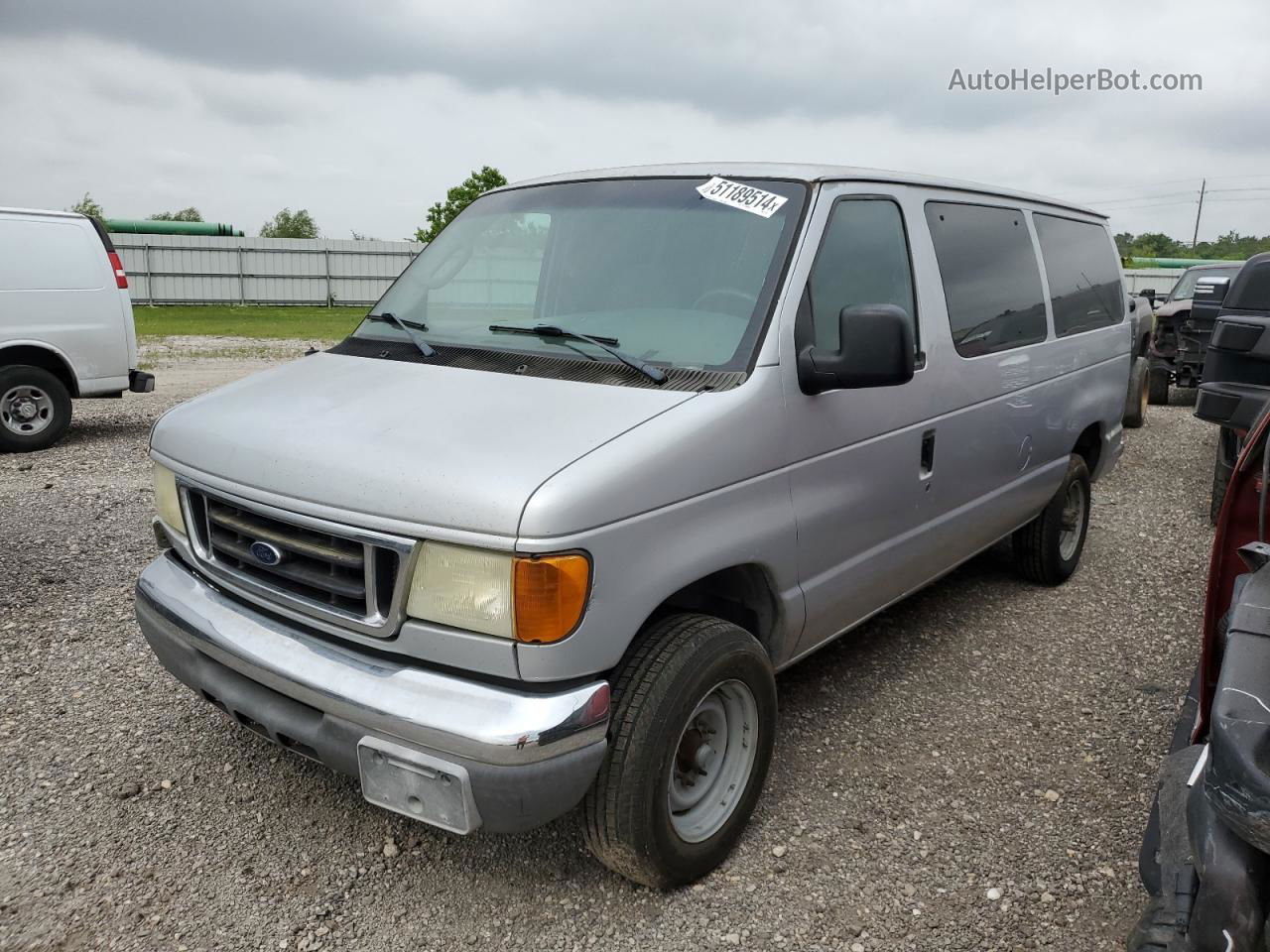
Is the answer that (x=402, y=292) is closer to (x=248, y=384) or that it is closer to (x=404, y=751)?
(x=248, y=384)

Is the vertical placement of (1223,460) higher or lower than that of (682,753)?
higher

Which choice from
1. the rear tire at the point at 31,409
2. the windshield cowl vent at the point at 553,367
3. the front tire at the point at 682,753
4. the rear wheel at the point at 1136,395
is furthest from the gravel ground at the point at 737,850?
the rear wheel at the point at 1136,395

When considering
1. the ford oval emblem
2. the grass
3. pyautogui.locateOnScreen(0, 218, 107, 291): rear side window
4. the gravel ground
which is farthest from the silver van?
the grass

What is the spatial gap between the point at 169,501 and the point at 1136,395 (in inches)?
400

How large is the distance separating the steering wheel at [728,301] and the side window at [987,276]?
47.4 inches

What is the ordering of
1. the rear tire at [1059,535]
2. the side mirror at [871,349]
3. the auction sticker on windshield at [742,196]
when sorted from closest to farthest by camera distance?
the side mirror at [871,349] → the auction sticker on windshield at [742,196] → the rear tire at [1059,535]

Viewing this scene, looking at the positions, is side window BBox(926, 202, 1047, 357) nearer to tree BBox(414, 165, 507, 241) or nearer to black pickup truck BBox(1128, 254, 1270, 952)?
black pickup truck BBox(1128, 254, 1270, 952)

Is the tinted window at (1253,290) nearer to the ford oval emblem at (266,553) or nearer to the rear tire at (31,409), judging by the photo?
the ford oval emblem at (266,553)

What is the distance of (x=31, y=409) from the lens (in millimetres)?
8625

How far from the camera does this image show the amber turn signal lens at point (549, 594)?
228 centimetres

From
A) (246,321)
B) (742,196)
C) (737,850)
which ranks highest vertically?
(742,196)

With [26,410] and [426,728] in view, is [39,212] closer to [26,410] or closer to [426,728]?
[26,410]

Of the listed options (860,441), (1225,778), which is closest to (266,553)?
(860,441)

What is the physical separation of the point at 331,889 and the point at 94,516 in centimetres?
451
